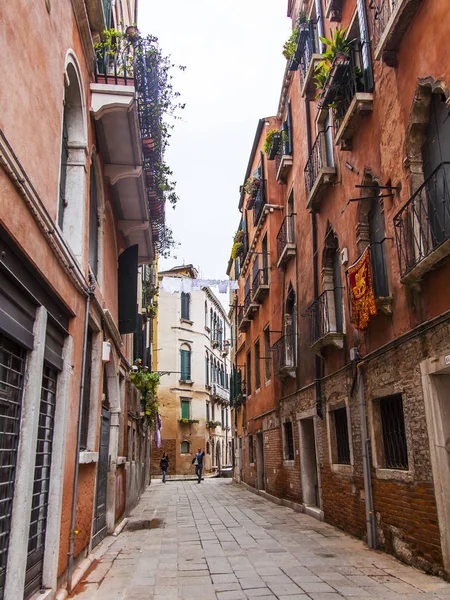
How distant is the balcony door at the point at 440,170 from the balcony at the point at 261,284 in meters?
10.6

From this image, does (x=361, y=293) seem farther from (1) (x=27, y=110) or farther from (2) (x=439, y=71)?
(1) (x=27, y=110)

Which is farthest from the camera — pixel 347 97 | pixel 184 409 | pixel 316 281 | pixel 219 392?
pixel 219 392

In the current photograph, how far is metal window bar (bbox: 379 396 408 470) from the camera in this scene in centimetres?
725

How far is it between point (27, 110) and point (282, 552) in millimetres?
6377

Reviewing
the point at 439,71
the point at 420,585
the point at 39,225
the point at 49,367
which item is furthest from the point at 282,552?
the point at 439,71

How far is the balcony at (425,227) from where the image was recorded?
5852 mm

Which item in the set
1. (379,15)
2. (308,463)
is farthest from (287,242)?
(379,15)

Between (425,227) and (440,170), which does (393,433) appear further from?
(440,170)

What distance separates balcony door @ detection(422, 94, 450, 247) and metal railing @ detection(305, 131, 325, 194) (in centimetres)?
435

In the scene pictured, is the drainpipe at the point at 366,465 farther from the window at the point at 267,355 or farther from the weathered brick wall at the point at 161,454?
the weathered brick wall at the point at 161,454

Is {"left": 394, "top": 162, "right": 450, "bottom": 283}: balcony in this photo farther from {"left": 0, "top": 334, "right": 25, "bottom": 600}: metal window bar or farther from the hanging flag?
{"left": 0, "top": 334, "right": 25, "bottom": 600}: metal window bar

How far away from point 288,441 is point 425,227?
9307 mm

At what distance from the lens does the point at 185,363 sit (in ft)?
123

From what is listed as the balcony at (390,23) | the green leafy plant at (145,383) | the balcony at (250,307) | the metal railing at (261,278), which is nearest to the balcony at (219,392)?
Answer: the balcony at (250,307)
